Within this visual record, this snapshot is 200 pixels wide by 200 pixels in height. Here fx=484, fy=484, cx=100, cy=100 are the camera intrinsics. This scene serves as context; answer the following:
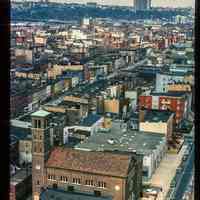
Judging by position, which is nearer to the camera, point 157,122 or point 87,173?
point 87,173

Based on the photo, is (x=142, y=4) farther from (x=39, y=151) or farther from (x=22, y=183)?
(x=22, y=183)

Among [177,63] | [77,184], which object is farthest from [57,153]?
[177,63]

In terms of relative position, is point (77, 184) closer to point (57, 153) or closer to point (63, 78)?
point (57, 153)

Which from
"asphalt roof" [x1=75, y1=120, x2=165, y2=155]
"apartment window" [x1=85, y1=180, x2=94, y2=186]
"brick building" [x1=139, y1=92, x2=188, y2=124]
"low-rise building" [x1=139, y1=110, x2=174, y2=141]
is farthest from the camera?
"brick building" [x1=139, y1=92, x2=188, y2=124]

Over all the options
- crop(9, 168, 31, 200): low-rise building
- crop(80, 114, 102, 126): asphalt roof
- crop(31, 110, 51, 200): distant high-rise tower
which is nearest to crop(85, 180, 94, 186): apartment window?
crop(31, 110, 51, 200): distant high-rise tower

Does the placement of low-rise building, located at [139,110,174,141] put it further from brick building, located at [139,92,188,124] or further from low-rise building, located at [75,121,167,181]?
brick building, located at [139,92,188,124]

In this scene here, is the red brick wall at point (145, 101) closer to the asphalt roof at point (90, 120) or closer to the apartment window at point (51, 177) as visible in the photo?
the asphalt roof at point (90, 120)

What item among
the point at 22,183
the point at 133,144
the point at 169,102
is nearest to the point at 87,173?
the point at 22,183
